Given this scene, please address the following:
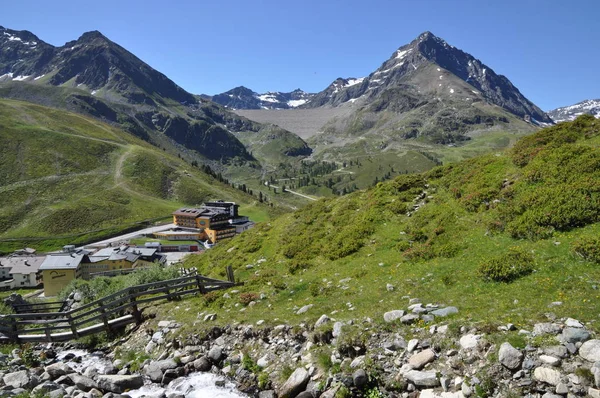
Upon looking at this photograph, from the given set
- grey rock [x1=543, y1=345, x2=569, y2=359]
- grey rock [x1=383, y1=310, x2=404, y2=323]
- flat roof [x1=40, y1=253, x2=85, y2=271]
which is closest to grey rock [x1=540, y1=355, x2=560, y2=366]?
grey rock [x1=543, y1=345, x2=569, y2=359]

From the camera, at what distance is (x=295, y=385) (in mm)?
A: 12594

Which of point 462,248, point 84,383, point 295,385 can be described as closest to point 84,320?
point 84,383

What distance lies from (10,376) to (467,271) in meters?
22.1

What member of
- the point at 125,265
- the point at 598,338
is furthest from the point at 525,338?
the point at 125,265

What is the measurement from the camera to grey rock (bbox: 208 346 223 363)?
640 inches

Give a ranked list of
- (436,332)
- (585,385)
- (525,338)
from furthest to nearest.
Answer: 1. (436,332)
2. (525,338)
3. (585,385)

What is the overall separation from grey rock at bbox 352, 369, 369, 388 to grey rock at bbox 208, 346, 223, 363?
24.8ft

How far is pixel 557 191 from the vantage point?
775 inches

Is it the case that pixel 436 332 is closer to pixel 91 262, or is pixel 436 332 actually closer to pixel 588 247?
pixel 588 247

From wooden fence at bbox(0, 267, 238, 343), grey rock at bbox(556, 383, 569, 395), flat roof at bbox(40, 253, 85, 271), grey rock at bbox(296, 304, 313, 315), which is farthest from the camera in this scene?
flat roof at bbox(40, 253, 85, 271)

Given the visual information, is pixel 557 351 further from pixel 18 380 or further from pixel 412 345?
pixel 18 380

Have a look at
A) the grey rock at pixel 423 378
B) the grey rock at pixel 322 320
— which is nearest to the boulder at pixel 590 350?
the grey rock at pixel 423 378

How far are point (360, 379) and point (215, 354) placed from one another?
314 inches

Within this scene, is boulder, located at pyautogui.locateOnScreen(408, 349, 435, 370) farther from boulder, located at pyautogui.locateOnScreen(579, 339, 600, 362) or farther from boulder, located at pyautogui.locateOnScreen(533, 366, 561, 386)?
boulder, located at pyautogui.locateOnScreen(579, 339, 600, 362)
